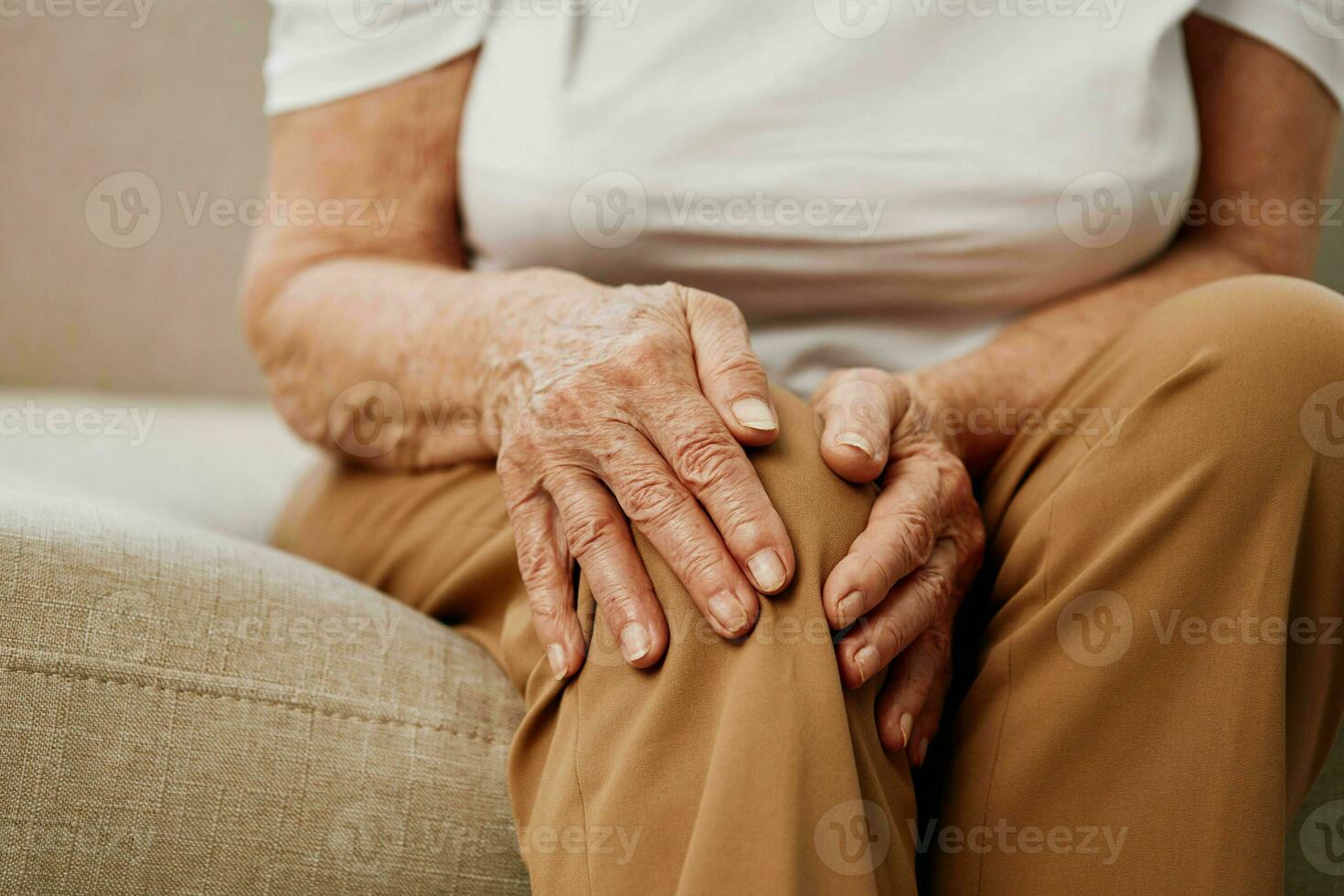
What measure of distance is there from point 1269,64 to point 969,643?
0.58m

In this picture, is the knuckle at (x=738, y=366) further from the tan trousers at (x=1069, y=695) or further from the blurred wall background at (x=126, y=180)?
the blurred wall background at (x=126, y=180)

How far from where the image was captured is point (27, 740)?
1.53 ft

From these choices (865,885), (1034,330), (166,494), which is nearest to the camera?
(865,885)

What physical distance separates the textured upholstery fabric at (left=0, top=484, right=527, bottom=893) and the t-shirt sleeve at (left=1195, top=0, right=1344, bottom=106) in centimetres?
78

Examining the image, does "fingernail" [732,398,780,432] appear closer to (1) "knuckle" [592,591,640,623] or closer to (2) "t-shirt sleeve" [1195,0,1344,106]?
(1) "knuckle" [592,591,640,623]

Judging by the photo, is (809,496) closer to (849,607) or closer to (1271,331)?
(849,607)

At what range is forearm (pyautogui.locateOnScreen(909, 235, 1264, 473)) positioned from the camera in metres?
0.72

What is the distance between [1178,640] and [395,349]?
1.71 ft

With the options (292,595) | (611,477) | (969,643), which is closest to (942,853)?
(969,643)

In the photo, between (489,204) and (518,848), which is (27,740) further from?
(489,204)

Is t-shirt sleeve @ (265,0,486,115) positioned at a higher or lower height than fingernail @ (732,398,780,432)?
higher

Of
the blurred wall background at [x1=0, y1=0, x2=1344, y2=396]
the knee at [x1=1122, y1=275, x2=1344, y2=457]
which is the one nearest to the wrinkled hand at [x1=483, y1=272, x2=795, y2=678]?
the knee at [x1=1122, y1=275, x2=1344, y2=457]

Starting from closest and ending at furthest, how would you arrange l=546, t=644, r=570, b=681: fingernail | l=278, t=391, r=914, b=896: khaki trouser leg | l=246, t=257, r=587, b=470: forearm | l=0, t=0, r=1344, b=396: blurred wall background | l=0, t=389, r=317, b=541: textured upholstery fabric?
l=278, t=391, r=914, b=896: khaki trouser leg < l=546, t=644, r=570, b=681: fingernail < l=246, t=257, r=587, b=470: forearm < l=0, t=389, r=317, b=541: textured upholstery fabric < l=0, t=0, r=1344, b=396: blurred wall background

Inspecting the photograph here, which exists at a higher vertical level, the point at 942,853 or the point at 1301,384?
the point at 1301,384
